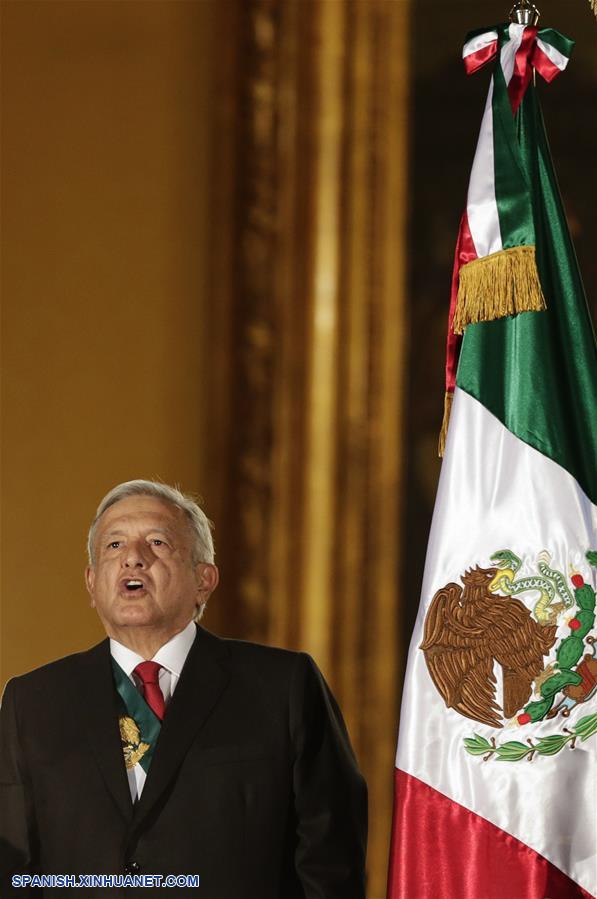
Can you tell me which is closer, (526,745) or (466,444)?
(526,745)

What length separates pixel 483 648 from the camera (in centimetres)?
229

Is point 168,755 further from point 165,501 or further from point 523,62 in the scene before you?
point 523,62

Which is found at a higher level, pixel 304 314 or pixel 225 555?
pixel 304 314

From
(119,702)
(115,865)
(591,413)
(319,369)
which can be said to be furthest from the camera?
(319,369)

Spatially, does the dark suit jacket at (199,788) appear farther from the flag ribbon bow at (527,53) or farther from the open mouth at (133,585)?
the flag ribbon bow at (527,53)

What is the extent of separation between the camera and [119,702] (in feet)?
7.16

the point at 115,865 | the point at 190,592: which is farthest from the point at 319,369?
the point at 115,865

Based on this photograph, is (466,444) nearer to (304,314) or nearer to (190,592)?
(190,592)

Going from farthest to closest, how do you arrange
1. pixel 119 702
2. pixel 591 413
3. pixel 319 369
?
pixel 319 369, pixel 591 413, pixel 119 702

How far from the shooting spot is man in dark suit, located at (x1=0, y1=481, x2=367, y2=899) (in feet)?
6.72

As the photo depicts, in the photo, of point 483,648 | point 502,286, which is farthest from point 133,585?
point 502,286

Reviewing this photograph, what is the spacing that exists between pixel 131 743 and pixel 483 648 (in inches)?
28.0

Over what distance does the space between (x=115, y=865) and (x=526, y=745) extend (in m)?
0.81

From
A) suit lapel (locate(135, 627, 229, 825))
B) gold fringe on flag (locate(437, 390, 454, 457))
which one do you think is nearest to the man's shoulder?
suit lapel (locate(135, 627, 229, 825))
